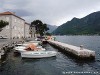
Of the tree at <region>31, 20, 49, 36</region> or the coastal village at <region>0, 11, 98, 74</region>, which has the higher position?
the tree at <region>31, 20, 49, 36</region>

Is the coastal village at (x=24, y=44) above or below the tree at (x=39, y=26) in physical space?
below

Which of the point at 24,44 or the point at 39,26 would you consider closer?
the point at 24,44

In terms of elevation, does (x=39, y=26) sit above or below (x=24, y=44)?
above

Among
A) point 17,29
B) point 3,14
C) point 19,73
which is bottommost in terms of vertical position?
point 19,73

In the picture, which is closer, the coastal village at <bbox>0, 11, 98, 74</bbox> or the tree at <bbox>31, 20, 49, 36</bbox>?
the coastal village at <bbox>0, 11, 98, 74</bbox>

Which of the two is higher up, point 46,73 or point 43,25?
point 43,25

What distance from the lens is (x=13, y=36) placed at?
99.4 m

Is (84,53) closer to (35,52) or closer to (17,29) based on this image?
(35,52)

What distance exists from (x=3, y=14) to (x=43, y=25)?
251 ft

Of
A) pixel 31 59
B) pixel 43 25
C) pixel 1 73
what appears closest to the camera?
pixel 1 73

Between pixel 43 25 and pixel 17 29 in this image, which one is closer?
pixel 17 29

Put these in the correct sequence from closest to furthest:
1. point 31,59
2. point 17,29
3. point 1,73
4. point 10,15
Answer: point 1,73
point 31,59
point 10,15
point 17,29

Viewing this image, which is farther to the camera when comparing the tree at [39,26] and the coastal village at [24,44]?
the tree at [39,26]

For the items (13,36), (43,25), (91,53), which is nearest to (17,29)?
(13,36)
